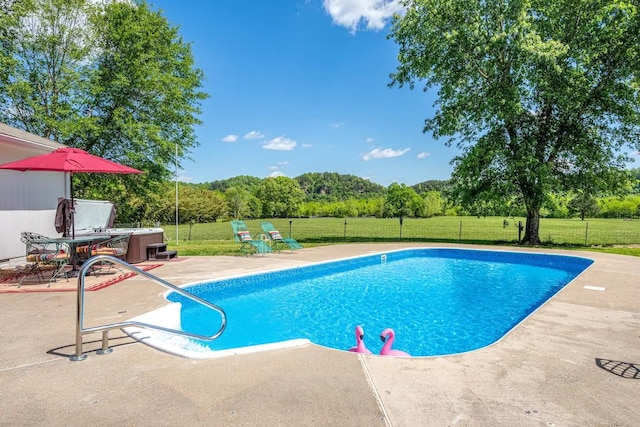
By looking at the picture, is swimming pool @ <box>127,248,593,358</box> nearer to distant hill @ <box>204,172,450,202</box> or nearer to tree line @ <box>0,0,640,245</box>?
tree line @ <box>0,0,640,245</box>

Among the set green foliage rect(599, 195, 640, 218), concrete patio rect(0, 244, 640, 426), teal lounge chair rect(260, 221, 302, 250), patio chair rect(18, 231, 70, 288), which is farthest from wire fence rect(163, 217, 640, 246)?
green foliage rect(599, 195, 640, 218)

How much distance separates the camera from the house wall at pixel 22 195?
27.3ft

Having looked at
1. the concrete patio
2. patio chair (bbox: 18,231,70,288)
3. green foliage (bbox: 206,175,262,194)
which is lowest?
the concrete patio

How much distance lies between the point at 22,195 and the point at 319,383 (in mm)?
9926

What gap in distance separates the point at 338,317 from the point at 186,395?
4.09 metres

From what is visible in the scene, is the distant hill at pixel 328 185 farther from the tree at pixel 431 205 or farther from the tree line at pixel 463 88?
the tree line at pixel 463 88

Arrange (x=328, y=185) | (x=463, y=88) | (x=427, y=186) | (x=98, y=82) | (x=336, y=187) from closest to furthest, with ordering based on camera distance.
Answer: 1. (x=463, y=88)
2. (x=98, y=82)
3. (x=427, y=186)
4. (x=336, y=187)
5. (x=328, y=185)

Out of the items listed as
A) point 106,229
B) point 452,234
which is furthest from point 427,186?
point 106,229

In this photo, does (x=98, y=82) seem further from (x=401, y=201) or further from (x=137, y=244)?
(x=401, y=201)

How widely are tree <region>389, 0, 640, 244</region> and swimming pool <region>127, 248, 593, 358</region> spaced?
15.8 feet

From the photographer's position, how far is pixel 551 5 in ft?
44.6

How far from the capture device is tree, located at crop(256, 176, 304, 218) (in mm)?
61594

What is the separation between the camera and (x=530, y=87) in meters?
14.0

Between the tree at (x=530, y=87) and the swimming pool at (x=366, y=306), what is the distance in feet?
15.8
